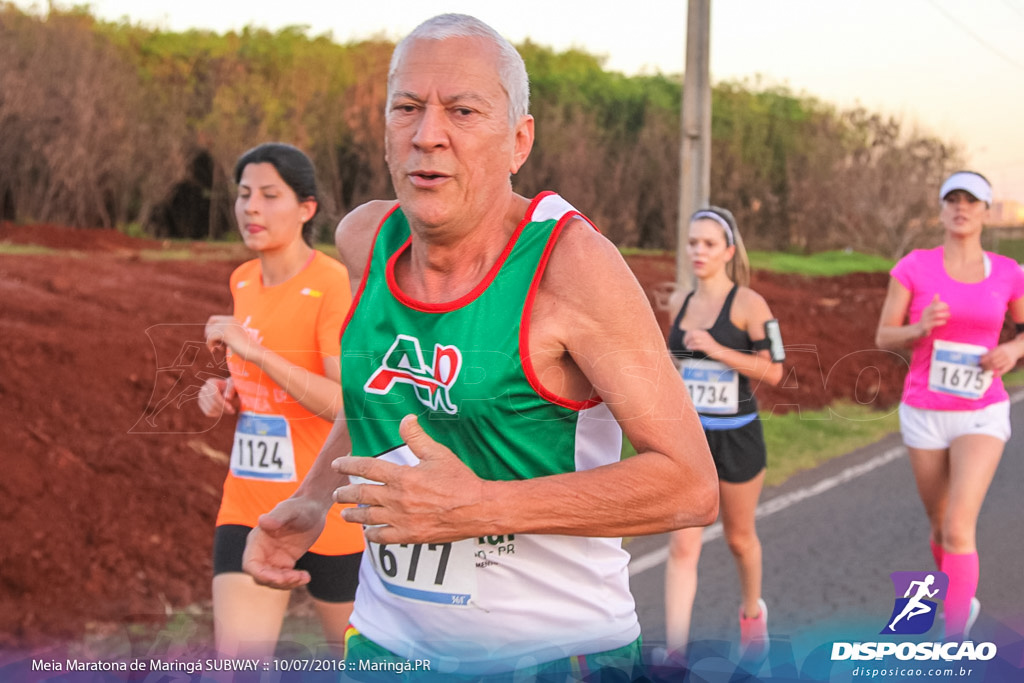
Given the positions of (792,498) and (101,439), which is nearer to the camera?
(101,439)

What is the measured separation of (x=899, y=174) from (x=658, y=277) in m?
9.34

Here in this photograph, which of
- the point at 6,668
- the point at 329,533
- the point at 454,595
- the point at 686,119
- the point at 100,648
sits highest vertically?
the point at 686,119

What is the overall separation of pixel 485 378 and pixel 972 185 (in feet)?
12.5

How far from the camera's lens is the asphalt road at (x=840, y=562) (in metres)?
4.63

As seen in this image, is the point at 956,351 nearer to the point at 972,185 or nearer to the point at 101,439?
the point at 972,185

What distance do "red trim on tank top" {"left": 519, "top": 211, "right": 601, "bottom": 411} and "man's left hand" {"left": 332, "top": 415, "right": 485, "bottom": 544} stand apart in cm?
21

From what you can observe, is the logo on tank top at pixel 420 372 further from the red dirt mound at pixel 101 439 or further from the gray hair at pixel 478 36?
the red dirt mound at pixel 101 439

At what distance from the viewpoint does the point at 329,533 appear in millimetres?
3318

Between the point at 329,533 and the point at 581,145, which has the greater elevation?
the point at 581,145

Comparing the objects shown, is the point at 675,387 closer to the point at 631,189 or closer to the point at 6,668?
the point at 6,668

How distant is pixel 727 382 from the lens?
16.1 ft

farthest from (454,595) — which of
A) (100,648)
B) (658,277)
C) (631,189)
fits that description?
(631,189)

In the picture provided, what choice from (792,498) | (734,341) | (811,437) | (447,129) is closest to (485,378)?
(447,129)

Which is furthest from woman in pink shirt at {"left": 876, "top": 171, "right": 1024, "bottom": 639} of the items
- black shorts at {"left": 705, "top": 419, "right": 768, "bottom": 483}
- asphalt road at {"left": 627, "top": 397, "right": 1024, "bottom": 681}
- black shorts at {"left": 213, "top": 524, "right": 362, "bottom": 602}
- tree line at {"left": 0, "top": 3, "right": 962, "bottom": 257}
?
tree line at {"left": 0, "top": 3, "right": 962, "bottom": 257}
